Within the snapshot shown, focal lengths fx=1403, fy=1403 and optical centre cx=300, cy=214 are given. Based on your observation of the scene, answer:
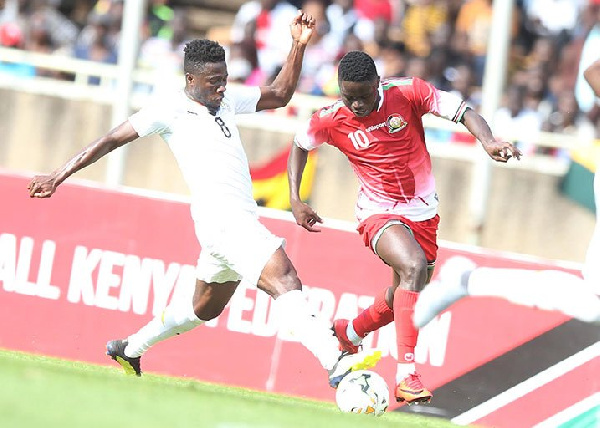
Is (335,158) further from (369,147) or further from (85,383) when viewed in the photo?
(85,383)

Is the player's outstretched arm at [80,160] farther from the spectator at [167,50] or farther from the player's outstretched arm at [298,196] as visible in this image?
the spectator at [167,50]

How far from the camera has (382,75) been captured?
56.5ft

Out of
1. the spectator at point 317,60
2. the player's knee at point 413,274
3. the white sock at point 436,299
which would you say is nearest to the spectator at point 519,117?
the spectator at point 317,60

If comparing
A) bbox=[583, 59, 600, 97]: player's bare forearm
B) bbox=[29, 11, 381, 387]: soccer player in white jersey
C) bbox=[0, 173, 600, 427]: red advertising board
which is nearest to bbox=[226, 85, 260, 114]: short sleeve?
bbox=[29, 11, 381, 387]: soccer player in white jersey

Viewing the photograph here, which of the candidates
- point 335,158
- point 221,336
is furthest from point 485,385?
point 335,158

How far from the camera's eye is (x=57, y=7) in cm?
2058

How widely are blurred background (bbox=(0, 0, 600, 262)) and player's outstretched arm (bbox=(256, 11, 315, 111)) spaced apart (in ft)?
17.1

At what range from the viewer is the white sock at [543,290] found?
310 inches

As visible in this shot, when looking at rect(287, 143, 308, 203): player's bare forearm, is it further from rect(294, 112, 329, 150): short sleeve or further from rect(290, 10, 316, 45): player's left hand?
rect(290, 10, 316, 45): player's left hand

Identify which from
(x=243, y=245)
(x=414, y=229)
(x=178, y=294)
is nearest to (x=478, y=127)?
(x=414, y=229)

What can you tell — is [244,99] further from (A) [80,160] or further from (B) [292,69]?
(A) [80,160]

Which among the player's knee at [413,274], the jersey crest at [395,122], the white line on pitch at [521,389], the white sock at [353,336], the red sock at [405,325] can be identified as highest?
the jersey crest at [395,122]

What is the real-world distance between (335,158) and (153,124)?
7.72 m

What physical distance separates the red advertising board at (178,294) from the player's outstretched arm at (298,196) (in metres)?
1.63
